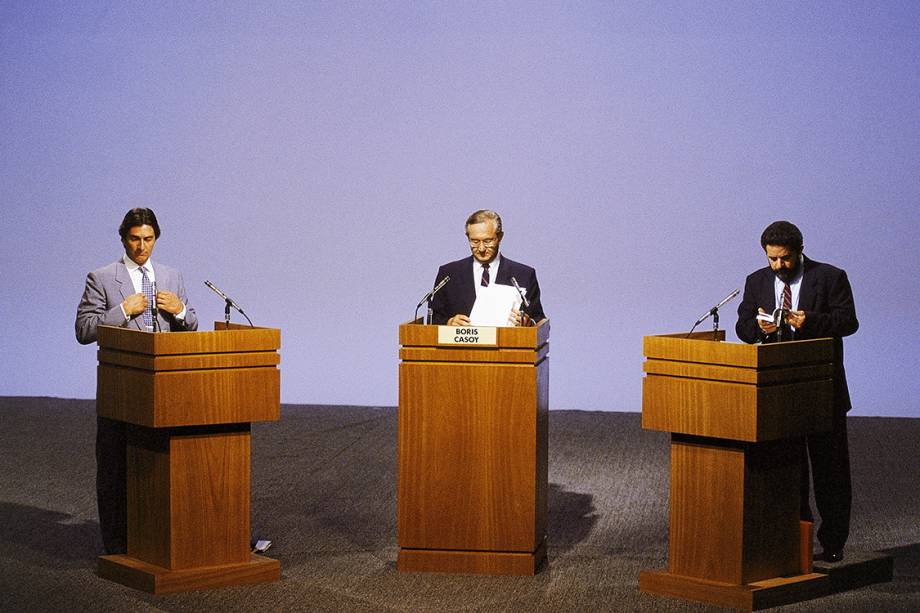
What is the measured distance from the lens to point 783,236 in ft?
15.2

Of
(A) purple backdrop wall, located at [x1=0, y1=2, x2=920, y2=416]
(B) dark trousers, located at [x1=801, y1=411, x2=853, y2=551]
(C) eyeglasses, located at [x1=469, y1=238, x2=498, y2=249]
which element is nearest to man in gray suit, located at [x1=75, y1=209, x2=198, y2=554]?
(C) eyeglasses, located at [x1=469, y1=238, x2=498, y2=249]

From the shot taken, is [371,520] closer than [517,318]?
No

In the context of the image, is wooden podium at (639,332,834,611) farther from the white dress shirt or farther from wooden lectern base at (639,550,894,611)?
the white dress shirt

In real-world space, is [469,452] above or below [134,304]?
below

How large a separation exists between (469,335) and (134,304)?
1.34m

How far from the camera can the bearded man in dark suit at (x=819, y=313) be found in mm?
4668

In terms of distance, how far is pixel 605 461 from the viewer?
7344 millimetres

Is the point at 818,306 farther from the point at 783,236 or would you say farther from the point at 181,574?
the point at 181,574

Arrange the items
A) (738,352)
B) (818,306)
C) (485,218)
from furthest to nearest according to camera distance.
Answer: (485,218) → (818,306) → (738,352)

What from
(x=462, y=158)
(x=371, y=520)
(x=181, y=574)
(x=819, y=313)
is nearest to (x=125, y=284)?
(x=181, y=574)

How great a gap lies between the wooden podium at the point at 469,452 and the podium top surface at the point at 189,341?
1.86 feet

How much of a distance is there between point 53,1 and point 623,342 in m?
5.11

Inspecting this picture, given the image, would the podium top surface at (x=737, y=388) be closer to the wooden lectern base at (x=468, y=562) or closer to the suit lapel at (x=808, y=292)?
the suit lapel at (x=808, y=292)

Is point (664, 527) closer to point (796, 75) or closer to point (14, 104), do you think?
point (796, 75)
